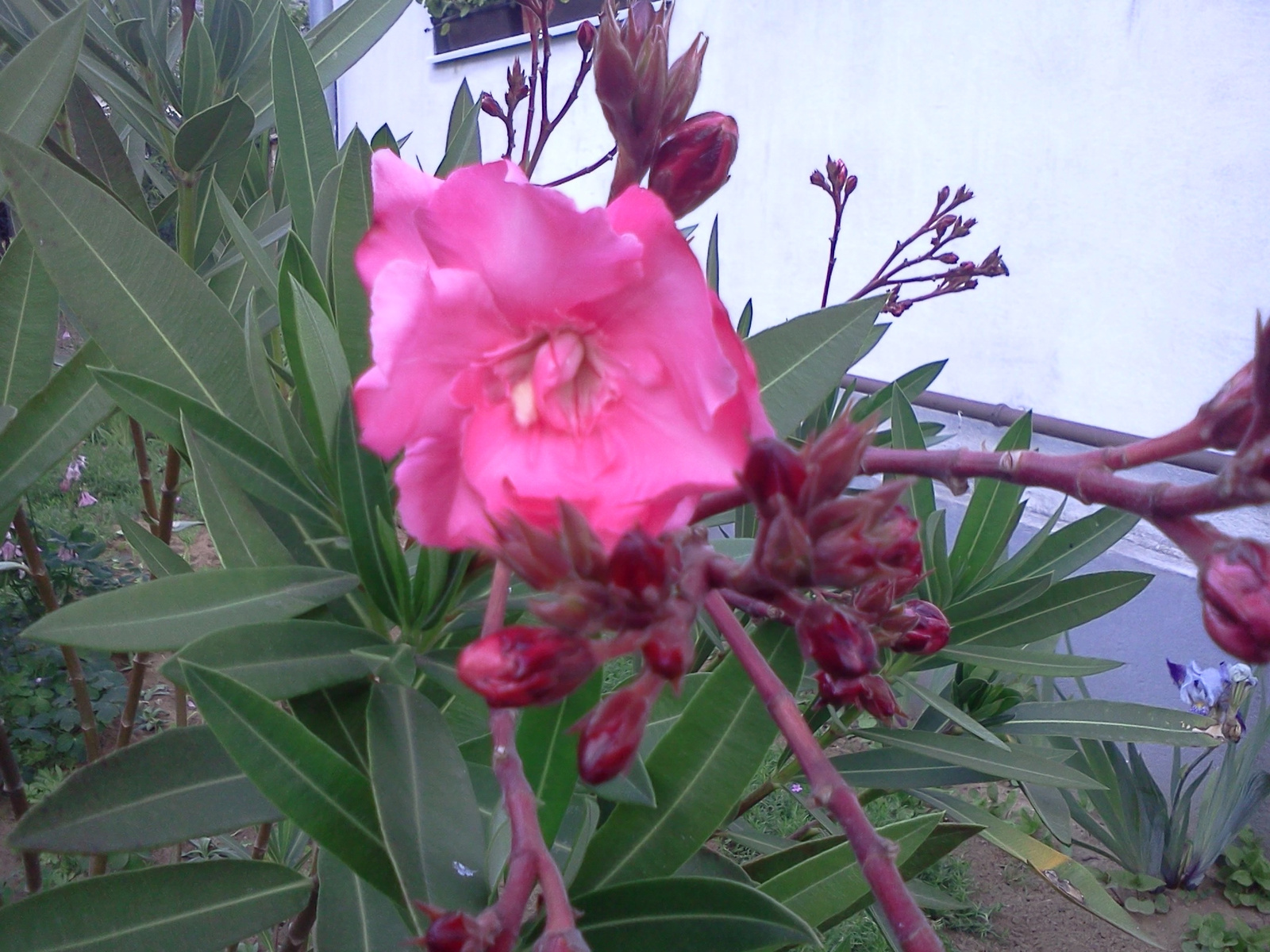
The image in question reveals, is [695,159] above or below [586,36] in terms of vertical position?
below

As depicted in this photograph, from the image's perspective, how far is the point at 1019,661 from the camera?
1087mm

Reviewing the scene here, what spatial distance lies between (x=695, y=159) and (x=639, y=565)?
1.07ft

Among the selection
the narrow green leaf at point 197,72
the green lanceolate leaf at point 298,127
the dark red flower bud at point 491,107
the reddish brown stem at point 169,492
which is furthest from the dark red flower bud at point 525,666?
the dark red flower bud at point 491,107

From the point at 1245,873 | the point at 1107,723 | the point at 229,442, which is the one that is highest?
the point at 229,442

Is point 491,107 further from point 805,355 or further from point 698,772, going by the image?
point 698,772

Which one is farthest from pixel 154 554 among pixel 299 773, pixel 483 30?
pixel 483 30

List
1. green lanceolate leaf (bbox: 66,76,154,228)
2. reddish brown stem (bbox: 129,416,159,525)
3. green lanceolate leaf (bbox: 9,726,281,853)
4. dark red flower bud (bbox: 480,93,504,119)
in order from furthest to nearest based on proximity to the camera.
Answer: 1. dark red flower bud (bbox: 480,93,504,119)
2. reddish brown stem (bbox: 129,416,159,525)
3. green lanceolate leaf (bbox: 66,76,154,228)
4. green lanceolate leaf (bbox: 9,726,281,853)

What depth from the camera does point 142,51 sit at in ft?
3.60

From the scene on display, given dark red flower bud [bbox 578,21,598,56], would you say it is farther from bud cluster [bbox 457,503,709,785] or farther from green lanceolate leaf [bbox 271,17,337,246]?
bud cluster [bbox 457,503,709,785]

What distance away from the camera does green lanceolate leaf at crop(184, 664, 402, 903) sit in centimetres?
47

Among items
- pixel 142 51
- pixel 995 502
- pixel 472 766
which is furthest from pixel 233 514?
pixel 995 502

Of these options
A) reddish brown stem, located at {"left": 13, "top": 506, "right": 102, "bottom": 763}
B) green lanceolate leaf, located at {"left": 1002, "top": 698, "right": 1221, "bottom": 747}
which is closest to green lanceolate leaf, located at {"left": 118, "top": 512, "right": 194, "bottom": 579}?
reddish brown stem, located at {"left": 13, "top": 506, "right": 102, "bottom": 763}

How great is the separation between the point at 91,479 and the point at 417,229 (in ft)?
14.5

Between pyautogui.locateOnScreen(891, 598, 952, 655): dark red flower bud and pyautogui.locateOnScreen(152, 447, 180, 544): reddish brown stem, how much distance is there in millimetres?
783
